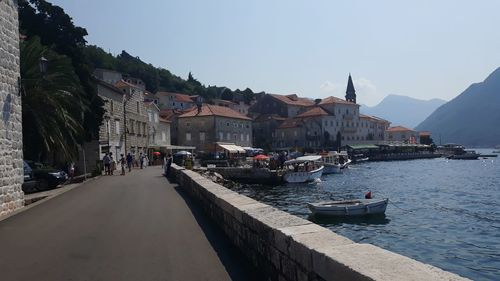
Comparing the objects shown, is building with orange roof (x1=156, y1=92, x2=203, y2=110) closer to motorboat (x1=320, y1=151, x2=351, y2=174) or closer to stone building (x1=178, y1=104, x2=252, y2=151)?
stone building (x1=178, y1=104, x2=252, y2=151)

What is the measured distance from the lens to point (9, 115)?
12594 millimetres

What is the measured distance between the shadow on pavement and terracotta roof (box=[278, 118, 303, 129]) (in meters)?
95.3

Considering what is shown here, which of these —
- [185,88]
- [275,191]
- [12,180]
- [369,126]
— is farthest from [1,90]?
[185,88]

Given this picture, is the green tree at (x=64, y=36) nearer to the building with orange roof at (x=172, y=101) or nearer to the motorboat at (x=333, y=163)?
the motorboat at (x=333, y=163)

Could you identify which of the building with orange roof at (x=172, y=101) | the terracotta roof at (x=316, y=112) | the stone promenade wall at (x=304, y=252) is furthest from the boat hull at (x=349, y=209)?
the building with orange roof at (x=172, y=101)

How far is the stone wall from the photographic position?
12141 millimetres

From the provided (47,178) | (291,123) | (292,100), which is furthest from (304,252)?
(292,100)

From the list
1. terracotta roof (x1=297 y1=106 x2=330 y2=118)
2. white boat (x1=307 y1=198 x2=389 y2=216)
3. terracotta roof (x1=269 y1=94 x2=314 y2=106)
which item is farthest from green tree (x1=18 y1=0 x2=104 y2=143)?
terracotta roof (x1=269 y1=94 x2=314 y2=106)

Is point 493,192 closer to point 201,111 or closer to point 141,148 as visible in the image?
point 141,148

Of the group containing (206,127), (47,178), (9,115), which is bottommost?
(47,178)

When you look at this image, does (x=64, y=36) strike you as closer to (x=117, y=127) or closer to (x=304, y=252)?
(x=117, y=127)

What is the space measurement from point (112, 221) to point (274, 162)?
38381 mm

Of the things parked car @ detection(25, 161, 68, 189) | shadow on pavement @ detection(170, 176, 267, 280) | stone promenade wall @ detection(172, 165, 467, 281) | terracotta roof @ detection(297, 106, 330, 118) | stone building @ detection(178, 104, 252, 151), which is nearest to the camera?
stone promenade wall @ detection(172, 165, 467, 281)

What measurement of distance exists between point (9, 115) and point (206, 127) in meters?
66.9
